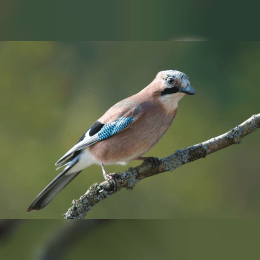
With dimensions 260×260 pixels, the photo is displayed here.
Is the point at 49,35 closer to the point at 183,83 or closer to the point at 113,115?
the point at 113,115

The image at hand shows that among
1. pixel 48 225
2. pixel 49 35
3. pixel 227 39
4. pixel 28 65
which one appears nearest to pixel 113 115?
pixel 49 35

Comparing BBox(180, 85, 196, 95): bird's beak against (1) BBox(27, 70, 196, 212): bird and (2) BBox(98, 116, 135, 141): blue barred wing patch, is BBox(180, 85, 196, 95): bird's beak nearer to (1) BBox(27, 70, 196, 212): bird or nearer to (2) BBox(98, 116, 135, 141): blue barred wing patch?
(1) BBox(27, 70, 196, 212): bird

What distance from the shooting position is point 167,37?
1684mm

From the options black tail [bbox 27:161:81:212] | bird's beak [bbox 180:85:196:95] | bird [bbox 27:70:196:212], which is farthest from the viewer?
black tail [bbox 27:161:81:212]

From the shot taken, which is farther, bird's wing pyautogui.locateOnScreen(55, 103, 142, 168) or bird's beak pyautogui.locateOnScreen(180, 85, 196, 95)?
bird's wing pyautogui.locateOnScreen(55, 103, 142, 168)

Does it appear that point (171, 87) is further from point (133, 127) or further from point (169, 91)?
point (133, 127)

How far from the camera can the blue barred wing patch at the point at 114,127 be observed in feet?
5.41

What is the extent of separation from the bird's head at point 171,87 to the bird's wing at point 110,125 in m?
0.14

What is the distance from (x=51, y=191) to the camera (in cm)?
178

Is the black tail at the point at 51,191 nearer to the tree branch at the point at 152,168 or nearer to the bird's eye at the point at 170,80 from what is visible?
the tree branch at the point at 152,168

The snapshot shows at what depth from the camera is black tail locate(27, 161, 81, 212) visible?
1750mm

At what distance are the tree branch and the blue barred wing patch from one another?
22 cm

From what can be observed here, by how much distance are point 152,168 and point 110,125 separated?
33cm

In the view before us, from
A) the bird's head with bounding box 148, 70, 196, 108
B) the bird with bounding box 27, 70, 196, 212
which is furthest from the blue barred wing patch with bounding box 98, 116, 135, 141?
the bird's head with bounding box 148, 70, 196, 108
